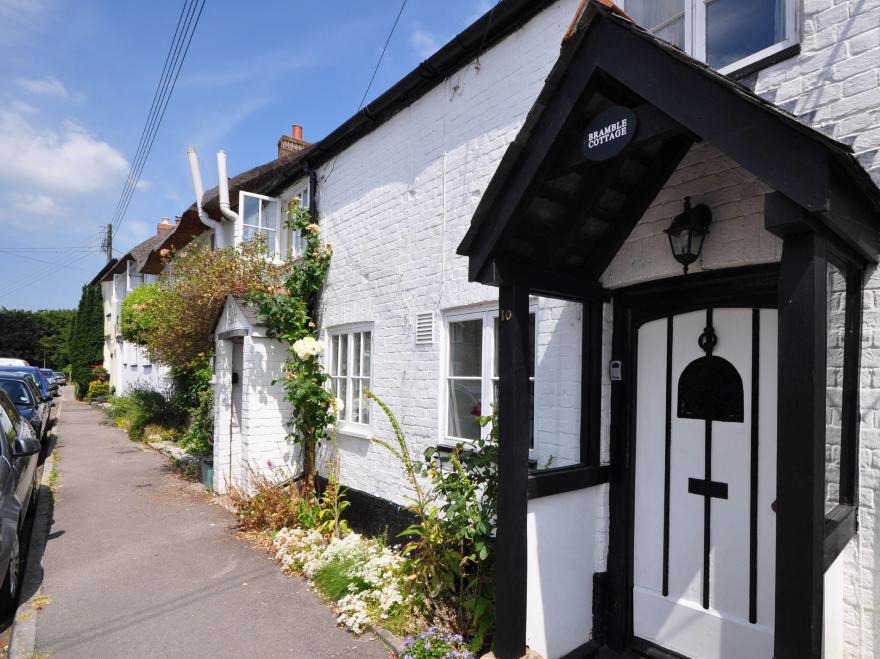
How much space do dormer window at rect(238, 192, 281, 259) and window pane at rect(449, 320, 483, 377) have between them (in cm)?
512

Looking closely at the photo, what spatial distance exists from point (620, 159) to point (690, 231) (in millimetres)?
609

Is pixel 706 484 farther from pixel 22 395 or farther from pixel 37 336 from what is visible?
pixel 37 336

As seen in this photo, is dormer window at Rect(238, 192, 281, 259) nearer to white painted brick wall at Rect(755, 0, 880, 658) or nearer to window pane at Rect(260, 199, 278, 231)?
window pane at Rect(260, 199, 278, 231)

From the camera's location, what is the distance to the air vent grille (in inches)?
229

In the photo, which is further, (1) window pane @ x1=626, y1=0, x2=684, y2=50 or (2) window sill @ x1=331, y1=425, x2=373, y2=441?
(2) window sill @ x1=331, y1=425, x2=373, y2=441

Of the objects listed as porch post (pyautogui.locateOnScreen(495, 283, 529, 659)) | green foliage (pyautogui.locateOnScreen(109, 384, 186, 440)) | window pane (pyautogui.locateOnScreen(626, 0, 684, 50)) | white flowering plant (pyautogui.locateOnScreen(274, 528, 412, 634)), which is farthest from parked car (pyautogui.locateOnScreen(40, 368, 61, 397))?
window pane (pyautogui.locateOnScreen(626, 0, 684, 50))

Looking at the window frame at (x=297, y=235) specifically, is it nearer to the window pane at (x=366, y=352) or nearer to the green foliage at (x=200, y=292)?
the green foliage at (x=200, y=292)

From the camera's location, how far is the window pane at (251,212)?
32.1ft

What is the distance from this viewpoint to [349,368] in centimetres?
740

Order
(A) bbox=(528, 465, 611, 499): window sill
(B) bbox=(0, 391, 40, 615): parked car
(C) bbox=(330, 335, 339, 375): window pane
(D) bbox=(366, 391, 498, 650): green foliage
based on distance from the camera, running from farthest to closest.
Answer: (C) bbox=(330, 335, 339, 375): window pane → (B) bbox=(0, 391, 40, 615): parked car → (D) bbox=(366, 391, 498, 650): green foliage → (A) bbox=(528, 465, 611, 499): window sill

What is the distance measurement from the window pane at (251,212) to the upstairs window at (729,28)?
752 centimetres

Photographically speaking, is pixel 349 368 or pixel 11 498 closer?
pixel 11 498

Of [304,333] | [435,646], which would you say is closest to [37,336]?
[304,333]

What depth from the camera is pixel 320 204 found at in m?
8.20
